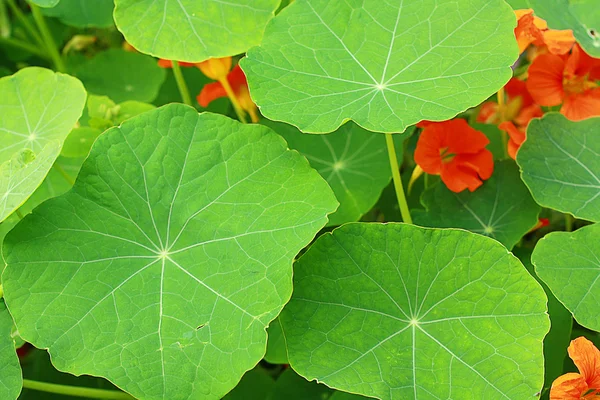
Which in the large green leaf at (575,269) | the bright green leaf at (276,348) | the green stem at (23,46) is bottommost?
the bright green leaf at (276,348)

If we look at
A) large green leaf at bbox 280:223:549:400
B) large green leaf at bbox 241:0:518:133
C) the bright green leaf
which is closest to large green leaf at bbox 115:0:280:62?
large green leaf at bbox 241:0:518:133

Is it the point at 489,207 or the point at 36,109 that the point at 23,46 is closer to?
the point at 36,109

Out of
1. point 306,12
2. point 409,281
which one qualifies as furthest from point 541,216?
point 306,12

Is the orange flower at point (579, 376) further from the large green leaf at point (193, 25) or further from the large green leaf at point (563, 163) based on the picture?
the large green leaf at point (193, 25)

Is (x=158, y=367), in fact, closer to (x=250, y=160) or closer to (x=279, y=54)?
(x=250, y=160)

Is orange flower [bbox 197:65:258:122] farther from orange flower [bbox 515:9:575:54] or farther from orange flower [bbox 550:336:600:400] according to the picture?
orange flower [bbox 550:336:600:400]

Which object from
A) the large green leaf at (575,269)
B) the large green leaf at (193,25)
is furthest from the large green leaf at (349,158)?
the large green leaf at (575,269)
